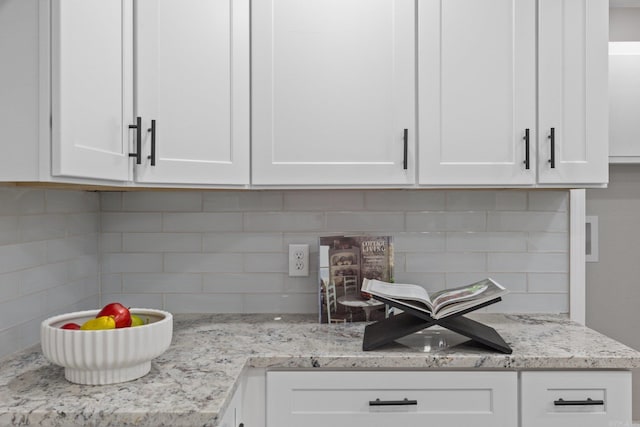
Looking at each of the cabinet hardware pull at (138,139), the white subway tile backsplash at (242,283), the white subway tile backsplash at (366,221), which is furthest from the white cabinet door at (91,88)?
the white subway tile backsplash at (366,221)

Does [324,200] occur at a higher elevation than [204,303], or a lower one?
higher

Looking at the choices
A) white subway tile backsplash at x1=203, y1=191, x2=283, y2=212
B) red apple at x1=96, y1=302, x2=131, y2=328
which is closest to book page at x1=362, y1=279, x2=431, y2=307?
white subway tile backsplash at x1=203, y1=191, x2=283, y2=212

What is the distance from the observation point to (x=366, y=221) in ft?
7.22

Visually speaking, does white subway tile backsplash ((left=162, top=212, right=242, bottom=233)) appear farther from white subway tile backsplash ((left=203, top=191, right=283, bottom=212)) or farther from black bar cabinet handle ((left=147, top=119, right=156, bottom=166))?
black bar cabinet handle ((left=147, top=119, right=156, bottom=166))

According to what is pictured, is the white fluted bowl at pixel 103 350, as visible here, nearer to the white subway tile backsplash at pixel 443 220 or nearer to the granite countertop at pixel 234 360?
the granite countertop at pixel 234 360

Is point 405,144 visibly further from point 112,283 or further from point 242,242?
point 112,283

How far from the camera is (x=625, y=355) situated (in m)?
1.62

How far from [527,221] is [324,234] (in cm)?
81

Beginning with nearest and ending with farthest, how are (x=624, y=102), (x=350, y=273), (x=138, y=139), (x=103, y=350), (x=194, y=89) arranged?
(x=103, y=350) → (x=138, y=139) → (x=194, y=89) → (x=350, y=273) → (x=624, y=102)

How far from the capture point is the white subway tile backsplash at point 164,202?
220 centimetres

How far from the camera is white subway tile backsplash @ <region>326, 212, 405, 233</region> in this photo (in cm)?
220

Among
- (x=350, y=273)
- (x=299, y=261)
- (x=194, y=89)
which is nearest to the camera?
(x=194, y=89)

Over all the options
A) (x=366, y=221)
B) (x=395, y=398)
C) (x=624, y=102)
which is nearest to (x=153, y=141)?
(x=366, y=221)

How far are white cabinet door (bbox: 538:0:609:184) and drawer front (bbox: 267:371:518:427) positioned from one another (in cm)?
73
